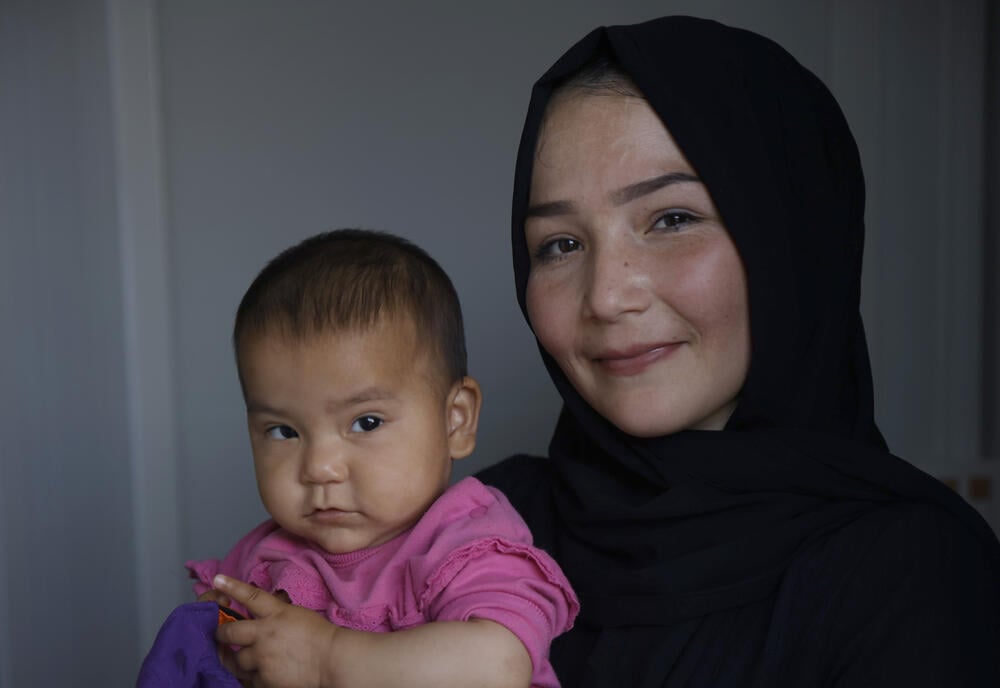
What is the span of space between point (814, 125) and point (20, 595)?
1771 mm

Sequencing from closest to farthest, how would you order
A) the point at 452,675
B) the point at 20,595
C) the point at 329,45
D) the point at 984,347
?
1. the point at 452,675
2. the point at 20,595
3. the point at 329,45
4. the point at 984,347

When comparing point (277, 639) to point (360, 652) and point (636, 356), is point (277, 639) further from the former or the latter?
point (636, 356)

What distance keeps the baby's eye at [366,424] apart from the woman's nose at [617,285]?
38 centimetres

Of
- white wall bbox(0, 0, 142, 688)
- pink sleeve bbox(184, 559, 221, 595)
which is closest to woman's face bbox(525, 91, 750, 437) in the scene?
pink sleeve bbox(184, 559, 221, 595)

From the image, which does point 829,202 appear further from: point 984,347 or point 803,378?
point 984,347

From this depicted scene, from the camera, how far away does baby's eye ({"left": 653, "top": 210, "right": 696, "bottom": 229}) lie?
1.61 meters

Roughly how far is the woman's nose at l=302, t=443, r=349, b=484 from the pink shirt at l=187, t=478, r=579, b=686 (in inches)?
5.4

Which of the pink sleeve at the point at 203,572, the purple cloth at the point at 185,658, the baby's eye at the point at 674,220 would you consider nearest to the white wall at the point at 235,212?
the pink sleeve at the point at 203,572

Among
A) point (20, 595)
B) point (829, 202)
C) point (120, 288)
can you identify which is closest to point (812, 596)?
point (829, 202)

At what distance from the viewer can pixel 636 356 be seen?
1.62 metres

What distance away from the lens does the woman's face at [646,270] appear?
1584mm

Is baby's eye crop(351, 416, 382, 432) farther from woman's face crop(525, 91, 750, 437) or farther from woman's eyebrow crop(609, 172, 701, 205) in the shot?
woman's eyebrow crop(609, 172, 701, 205)

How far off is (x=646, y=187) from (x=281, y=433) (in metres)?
0.66

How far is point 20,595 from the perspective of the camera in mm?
2109
